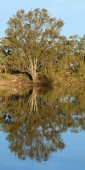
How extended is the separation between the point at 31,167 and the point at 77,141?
2.58 meters

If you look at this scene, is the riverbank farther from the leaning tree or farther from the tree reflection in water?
the tree reflection in water

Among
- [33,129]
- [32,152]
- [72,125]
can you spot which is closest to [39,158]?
[32,152]

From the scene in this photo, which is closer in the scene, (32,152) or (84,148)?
(32,152)

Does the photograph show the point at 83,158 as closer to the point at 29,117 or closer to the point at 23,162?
the point at 23,162

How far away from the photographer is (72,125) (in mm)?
11164

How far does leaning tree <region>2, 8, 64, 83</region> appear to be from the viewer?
46.3 m

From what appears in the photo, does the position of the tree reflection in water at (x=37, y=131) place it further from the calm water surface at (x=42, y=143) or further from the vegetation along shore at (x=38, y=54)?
the vegetation along shore at (x=38, y=54)

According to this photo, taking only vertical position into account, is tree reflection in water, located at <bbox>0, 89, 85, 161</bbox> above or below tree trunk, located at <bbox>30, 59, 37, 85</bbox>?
below

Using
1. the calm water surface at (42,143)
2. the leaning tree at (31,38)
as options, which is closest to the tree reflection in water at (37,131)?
the calm water surface at (42,143)

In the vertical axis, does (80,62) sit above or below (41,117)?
above

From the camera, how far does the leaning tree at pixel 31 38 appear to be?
46281 millimetres

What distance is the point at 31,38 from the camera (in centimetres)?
4622

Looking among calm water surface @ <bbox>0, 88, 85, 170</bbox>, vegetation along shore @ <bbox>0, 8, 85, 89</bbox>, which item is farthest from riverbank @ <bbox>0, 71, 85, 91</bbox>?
calm water surface @ <bbox>0, 88, 85, 170</bbox>

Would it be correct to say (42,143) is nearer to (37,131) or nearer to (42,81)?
(37,131)
